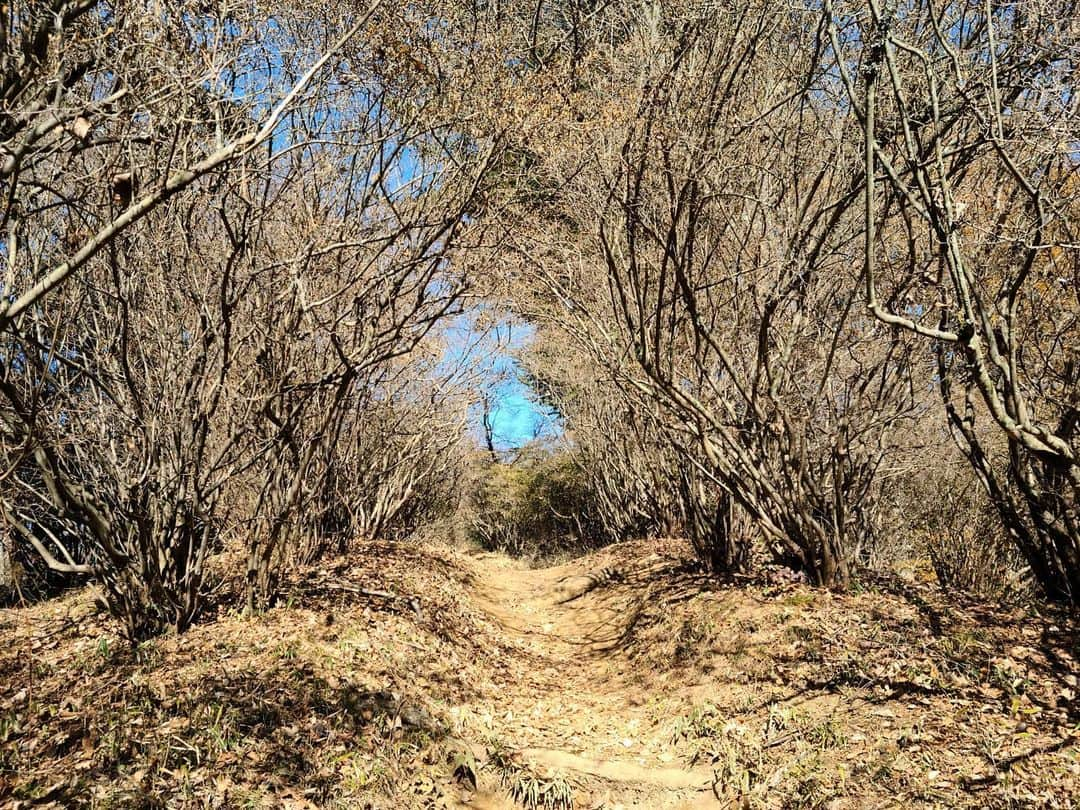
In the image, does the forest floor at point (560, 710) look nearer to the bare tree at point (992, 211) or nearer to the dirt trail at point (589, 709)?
the dirt trail at point (589, 709)

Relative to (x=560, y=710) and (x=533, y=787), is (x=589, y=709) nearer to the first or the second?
(x=560, y=710)

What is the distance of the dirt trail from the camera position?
4109 mm

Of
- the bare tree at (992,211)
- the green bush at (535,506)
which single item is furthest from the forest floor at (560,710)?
the green bush at (535,506)

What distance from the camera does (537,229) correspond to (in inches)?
301

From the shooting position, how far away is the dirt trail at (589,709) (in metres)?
4.11

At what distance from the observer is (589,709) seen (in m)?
5.53

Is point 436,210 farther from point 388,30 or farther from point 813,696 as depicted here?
point 813,696

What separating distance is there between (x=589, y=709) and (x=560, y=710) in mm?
224

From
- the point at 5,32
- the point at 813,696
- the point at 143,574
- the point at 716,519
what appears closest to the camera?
the point at 5,32

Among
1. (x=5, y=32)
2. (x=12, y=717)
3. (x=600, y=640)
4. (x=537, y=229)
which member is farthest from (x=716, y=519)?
(x=5, y=32)

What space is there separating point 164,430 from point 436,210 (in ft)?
8.87

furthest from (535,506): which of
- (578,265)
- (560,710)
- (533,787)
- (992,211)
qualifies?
(533,787)

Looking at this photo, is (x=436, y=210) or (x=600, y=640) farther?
(x=600, y=640)

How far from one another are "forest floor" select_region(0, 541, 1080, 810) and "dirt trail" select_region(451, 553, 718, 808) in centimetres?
2
